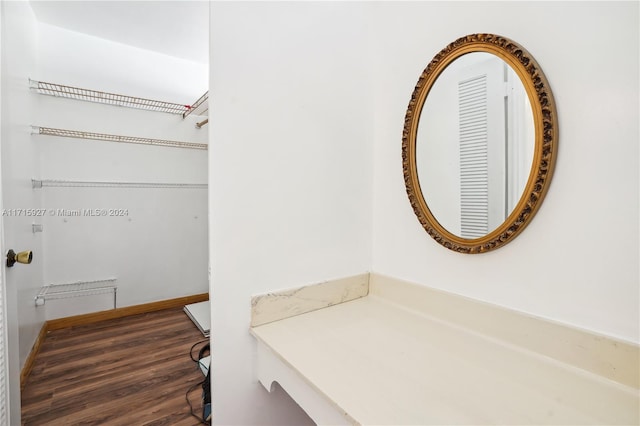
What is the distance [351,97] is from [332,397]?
116cm

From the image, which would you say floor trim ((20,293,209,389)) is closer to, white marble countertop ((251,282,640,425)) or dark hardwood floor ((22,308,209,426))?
dark hardwood floor ((22,308,209,426))

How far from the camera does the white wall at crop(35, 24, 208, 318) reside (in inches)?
100

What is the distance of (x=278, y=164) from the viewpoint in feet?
3.78

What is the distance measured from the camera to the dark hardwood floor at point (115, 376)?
63.4 inches

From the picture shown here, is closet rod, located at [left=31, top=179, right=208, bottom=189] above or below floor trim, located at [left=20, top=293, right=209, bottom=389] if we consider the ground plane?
above

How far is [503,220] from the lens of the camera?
0.98m

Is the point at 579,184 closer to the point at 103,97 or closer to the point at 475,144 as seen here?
the point at 475,144

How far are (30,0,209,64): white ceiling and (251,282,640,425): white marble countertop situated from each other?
7.97ft

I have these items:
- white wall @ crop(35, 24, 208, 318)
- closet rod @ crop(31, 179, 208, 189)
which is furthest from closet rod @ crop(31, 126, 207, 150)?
closet rod @ crop(31, 179, 208, 189)

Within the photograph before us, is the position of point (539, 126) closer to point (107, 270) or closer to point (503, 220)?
point (503, 220)

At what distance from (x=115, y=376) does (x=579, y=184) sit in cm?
257

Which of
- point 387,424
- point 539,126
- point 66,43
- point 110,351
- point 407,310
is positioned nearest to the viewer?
point 387,424

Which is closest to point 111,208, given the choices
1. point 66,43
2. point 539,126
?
point 66,43

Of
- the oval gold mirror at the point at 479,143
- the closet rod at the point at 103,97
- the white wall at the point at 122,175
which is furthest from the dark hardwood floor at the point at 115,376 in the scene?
the closet rod at the point at 103,97
